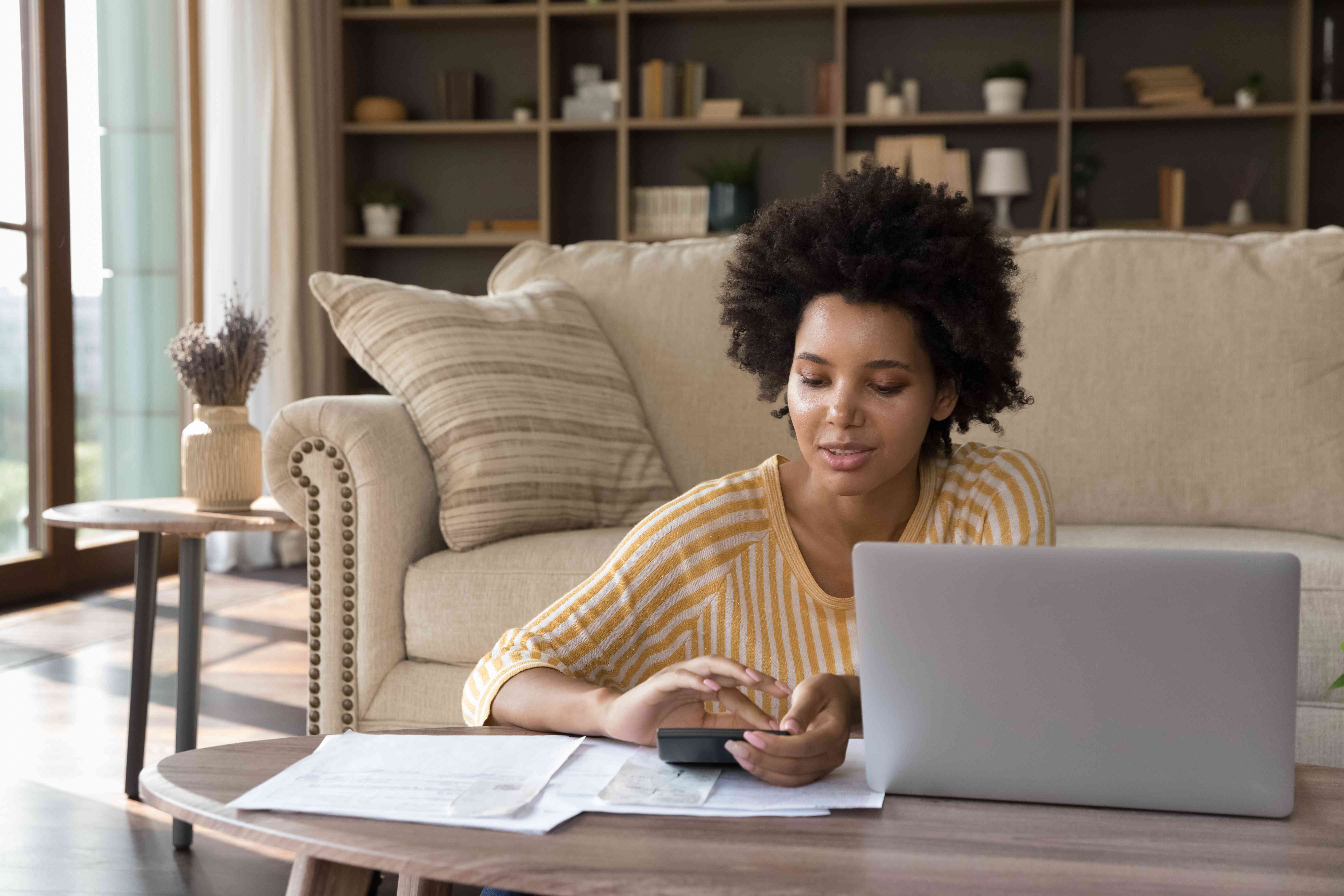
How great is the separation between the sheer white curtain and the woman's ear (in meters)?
3.57

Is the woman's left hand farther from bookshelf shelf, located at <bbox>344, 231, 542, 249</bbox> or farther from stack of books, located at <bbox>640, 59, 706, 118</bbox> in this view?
stack of books, located at <bbox>640, 59, 706, 118</bbox>

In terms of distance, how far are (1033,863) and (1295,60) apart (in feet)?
15.0

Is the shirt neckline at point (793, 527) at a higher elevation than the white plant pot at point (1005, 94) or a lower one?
lower

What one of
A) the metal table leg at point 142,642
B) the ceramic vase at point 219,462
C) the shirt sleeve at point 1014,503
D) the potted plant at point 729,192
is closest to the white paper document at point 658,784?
the shirt sleeve at point 1014,503

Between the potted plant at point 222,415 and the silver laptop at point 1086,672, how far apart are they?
5.20 ft

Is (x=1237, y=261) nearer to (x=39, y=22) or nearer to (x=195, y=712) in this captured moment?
(x=195, y=712)

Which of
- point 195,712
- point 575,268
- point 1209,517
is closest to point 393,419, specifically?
point 195,712

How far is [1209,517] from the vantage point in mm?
2141

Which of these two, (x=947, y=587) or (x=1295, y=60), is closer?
(x=947, y=587)

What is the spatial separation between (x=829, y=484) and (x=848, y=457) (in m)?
0.03

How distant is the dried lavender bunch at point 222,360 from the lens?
6.88 ft

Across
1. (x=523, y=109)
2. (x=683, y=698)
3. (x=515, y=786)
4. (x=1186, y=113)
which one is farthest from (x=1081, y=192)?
(x=515, y=786)

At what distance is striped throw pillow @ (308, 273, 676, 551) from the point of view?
1.96 metres

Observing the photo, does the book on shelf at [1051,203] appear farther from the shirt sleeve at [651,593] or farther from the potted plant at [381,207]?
the shirt sleeve at [651,593]
